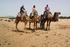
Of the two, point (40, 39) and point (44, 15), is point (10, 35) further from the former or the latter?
point (44, 15)

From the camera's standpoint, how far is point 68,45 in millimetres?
17391

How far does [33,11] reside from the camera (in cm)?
2548

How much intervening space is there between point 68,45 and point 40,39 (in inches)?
116

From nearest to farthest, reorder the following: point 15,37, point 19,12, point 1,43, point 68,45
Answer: point 68,45, point 1,43, point 15,37, point 19,12

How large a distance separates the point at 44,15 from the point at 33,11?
1977mm

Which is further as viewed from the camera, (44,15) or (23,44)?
(44,15)

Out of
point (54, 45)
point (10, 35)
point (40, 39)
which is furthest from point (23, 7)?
point (54, 45)

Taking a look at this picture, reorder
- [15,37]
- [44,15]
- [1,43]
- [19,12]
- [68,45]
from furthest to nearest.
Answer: [44,15]
[19,12]
[15,37]
[1,43]
[68,45]

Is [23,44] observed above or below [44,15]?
below

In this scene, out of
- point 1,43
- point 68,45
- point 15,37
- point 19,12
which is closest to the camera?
point 68,45

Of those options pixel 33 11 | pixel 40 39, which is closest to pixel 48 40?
pixel 40 39

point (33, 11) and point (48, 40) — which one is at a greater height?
point (33, 11)

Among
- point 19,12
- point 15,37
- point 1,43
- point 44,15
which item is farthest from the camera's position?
point 44,15

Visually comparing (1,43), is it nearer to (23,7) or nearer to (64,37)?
(64,37)
